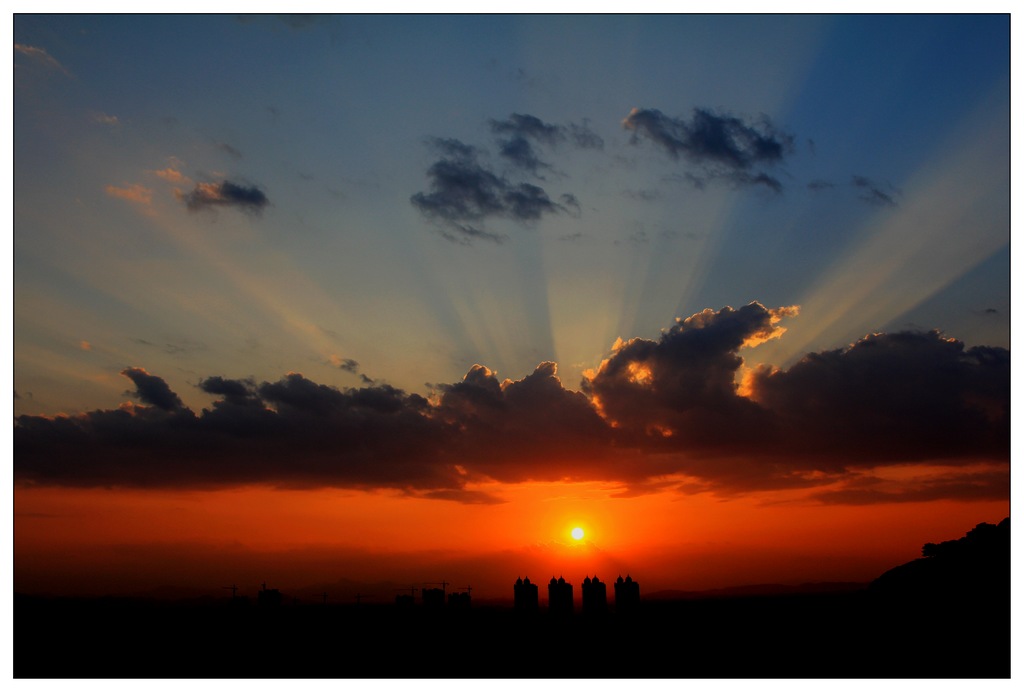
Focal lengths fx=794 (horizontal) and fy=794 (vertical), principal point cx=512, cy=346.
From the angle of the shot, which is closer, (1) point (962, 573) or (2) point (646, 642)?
(1) point (962, 573)

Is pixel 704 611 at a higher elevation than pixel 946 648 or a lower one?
higher

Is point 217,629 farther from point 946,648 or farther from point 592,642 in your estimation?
point 946,648
